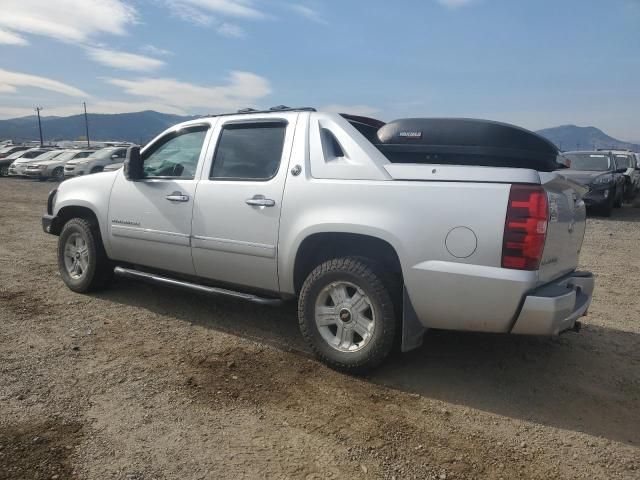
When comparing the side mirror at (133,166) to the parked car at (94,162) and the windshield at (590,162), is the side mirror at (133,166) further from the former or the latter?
the parked car at (94,162)

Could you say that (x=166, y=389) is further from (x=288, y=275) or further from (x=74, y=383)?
(x=288, y=275)

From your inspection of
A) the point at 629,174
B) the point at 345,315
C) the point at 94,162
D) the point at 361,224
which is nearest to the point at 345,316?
the point at 345,315

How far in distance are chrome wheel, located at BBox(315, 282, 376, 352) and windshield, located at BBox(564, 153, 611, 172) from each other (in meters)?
12.3

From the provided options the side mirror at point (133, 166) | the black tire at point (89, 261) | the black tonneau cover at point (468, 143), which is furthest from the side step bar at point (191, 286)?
the black tonneau cover at point (468, 143)

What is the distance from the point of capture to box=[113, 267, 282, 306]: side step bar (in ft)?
13.0

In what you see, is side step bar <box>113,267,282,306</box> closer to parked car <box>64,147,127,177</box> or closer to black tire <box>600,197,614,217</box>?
black tire <box>600,197,614,217</box>

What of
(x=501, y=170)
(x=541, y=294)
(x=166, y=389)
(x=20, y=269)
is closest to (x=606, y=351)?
(x=541, y=294)

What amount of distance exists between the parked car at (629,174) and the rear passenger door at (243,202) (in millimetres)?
15111

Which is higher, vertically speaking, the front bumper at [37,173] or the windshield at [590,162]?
the windshield at [590,162]

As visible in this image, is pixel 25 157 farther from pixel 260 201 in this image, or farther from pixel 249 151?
pixel 260 201

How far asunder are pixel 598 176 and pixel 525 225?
11433 mm

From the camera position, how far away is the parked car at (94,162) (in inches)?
846

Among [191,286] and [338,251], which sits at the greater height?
[338,251]

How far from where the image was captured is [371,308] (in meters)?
3.48
